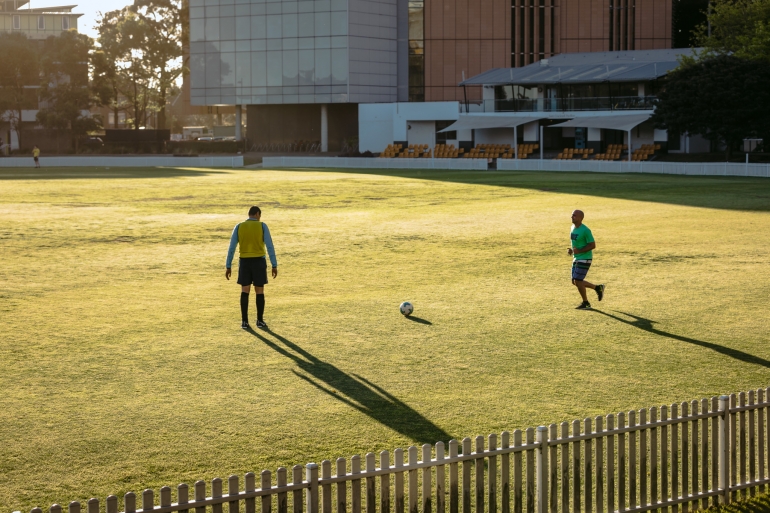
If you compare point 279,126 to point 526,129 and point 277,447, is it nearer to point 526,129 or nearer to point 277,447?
point 526,129

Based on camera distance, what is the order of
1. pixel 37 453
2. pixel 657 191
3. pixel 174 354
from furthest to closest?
pixel 657 191
pixel 174 354
pixel 37 453

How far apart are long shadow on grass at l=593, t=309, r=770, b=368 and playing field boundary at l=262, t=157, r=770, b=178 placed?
40.0 metres

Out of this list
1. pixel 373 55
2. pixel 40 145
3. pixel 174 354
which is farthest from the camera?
pixel 40 145

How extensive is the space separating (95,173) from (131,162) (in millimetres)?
10654

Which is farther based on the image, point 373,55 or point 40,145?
point 40,145

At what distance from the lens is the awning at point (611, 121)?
6662cm

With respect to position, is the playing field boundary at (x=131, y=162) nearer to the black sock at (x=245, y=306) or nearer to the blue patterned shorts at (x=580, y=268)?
the blue patterned shorts at (x=580, y=268)

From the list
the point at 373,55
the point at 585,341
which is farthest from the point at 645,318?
the point at 373,55

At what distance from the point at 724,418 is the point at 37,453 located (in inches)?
257

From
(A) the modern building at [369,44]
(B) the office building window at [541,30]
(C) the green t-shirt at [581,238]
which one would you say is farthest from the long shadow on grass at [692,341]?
(B) the office building window at [541,30]

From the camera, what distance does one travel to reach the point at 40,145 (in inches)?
4011

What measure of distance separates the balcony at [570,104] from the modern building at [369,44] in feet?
52.2

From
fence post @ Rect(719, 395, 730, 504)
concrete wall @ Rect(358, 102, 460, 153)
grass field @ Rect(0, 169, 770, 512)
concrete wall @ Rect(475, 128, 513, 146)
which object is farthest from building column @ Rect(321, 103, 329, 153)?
fence post @ Rect(719, 395, 730, 504)

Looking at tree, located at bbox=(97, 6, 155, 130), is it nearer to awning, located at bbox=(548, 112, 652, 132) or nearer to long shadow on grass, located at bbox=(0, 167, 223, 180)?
long shadow on grass, located at bbox=(0, 167, 223, 180)
